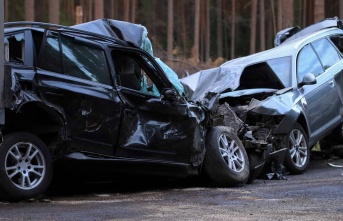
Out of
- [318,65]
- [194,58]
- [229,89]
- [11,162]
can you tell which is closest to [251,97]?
[229,89]

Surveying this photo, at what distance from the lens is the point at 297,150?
9.55 meters

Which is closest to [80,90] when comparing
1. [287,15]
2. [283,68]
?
[283,68]

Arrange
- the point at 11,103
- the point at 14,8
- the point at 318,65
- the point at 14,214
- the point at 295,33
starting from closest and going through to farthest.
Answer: the point at 14,214, the point at 11,103, the point at 318,65, the point at 295,33, the point at 14,8

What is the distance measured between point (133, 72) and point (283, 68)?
343 cm

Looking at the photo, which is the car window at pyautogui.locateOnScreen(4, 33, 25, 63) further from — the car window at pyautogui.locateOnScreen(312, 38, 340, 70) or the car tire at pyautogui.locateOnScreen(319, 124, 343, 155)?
the car tire at pyautogui.locateOnScreen(319, 124, 343, 155)

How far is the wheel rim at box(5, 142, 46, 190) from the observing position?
6.02m

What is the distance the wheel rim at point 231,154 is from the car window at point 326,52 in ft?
10.7

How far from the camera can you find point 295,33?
43.4ft

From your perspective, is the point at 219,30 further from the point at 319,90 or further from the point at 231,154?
the point at 231,154

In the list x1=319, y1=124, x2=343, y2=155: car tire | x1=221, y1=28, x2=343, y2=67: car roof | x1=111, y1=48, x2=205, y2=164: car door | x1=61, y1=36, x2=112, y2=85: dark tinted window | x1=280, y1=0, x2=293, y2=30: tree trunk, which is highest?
x1=280, y1=0, x2=293, y2=30: tree trunk

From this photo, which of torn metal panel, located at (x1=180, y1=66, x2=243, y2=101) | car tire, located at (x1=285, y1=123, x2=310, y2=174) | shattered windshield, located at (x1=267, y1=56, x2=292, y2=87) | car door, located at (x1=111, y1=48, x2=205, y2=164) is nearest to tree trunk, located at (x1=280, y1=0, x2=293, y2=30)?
torn metal panel, located at (x1=180, y1=66, x2=243, y2=101)

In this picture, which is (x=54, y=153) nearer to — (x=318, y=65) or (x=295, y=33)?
(x=318, y=65)

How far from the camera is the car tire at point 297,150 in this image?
9.34 m

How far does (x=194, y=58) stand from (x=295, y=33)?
1924 centimetres
